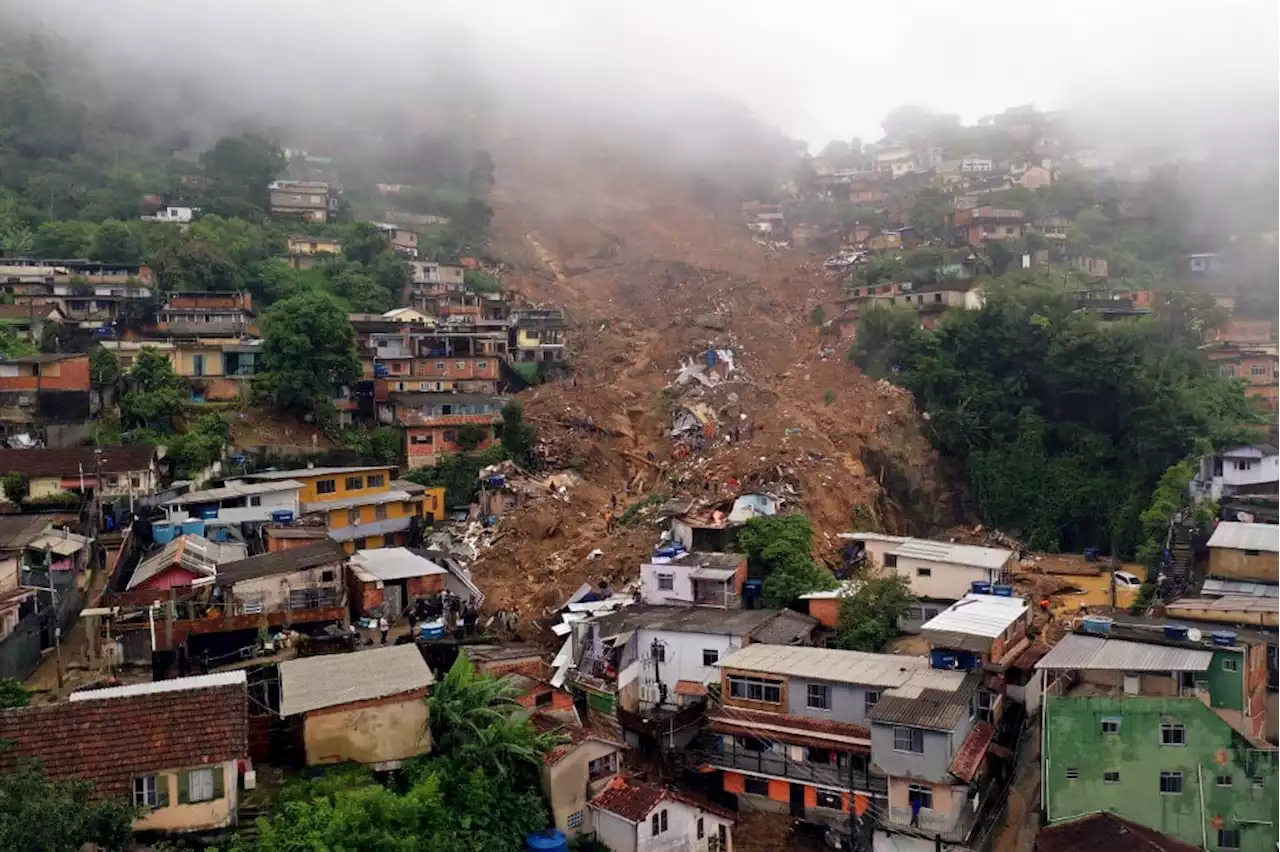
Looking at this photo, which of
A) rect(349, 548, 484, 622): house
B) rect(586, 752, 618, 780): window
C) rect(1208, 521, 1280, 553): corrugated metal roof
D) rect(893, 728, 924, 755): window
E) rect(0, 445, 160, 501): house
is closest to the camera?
rect(893, 728, 924, 755): window

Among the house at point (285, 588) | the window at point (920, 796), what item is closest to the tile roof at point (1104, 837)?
the window at point (920, 796)

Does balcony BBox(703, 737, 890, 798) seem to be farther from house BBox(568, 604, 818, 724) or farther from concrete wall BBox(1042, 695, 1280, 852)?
concrete wall BBox(1042, 695, 1280, 852)

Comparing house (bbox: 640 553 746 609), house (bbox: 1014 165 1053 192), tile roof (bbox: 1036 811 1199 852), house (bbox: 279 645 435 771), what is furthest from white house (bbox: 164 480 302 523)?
house (bbox: 1014 165 1053 192)

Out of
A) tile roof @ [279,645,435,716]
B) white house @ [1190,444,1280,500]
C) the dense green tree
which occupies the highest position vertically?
the dense green tree

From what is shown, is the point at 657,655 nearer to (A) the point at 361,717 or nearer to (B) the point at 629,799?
(B) the point at 629,799

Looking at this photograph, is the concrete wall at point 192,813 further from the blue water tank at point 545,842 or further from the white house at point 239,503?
the white house at point 239,503
